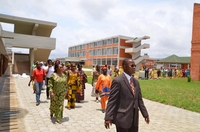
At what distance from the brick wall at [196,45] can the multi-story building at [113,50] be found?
20.2 meters

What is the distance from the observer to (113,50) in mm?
52875

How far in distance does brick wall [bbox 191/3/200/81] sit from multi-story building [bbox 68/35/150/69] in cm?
2023

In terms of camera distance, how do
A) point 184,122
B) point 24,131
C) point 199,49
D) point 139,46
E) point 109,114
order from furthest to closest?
1. point 139,46
2. point 199,49
3. point 184,122
4. point 24,131
5. point 109,114

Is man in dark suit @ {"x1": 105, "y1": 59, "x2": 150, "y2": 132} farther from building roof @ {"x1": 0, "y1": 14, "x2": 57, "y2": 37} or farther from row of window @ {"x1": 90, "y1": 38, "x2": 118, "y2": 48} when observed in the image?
row of window @ {"x1": 90, "y1": 38, "x2": 118, "y2": 48}

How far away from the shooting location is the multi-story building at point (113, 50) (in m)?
47.9

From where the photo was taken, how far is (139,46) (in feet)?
157

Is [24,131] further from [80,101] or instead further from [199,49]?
[199,49]

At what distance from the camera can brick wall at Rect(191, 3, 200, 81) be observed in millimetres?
25125

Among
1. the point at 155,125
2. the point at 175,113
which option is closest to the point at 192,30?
the point at 175,113

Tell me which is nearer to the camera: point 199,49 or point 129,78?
point 129,78

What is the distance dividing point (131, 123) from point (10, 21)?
23154 mm

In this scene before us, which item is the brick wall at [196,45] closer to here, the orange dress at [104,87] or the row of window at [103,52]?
the orange dress at [104,87]

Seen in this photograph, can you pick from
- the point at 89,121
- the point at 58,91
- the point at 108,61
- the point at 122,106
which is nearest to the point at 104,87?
the point at 89,121

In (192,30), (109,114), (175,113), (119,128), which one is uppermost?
(192,30)
